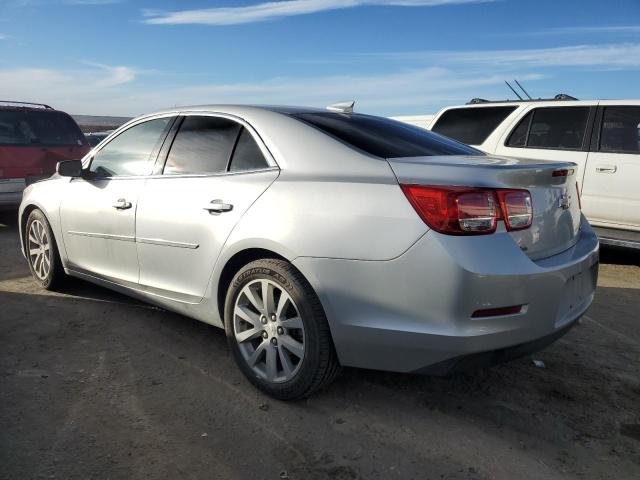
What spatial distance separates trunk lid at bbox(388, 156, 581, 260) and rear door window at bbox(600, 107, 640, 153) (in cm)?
374

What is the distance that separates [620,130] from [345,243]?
16.3 ft

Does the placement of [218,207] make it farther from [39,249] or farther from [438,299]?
[39,249]

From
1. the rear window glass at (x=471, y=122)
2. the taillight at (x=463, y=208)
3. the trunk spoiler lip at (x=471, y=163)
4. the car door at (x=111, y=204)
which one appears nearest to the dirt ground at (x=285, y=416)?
the car door at (x=111, y=204)

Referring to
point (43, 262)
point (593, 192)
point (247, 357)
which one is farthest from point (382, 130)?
point (593, 192)

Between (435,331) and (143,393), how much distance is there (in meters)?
1.64

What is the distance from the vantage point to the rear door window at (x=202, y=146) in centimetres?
338

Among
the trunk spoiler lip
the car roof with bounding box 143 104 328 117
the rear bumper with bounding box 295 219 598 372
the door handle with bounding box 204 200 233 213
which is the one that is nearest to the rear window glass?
the car roof with bounding box 143 104 328 117

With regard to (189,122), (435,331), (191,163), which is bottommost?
(435,331)

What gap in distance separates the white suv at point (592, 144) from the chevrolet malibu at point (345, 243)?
320 cm

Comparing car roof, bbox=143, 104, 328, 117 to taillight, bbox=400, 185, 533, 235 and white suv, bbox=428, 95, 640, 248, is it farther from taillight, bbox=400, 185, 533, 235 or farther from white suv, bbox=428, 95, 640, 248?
white suv, bbox=428, 95, 640, 248

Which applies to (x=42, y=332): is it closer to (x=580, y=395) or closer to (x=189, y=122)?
A: (x=189, y=122)

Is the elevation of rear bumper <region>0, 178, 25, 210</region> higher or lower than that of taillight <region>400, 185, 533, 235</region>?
lower

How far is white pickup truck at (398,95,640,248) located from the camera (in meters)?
6.00

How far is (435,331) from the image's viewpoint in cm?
247
